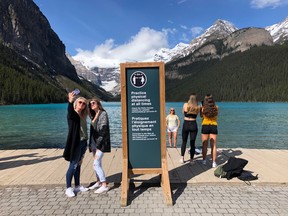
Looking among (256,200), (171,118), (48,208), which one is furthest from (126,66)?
(171,118)

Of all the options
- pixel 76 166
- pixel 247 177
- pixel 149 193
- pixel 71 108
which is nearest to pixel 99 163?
pixel 76 166

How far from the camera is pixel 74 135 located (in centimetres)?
688

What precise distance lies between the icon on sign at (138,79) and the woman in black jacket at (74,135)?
1.33m

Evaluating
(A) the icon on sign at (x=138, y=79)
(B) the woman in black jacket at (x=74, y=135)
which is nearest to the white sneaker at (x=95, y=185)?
(B) the woman in black jacket at (x=74, y=135)

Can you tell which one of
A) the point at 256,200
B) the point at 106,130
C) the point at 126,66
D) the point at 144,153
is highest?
the point at 126,66

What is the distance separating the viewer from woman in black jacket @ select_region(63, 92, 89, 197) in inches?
269

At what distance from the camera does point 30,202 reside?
6488 millimetres

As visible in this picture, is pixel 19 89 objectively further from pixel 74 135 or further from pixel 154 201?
pixel 154 201

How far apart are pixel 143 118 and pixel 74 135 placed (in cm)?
176

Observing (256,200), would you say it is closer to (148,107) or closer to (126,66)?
(148,107)

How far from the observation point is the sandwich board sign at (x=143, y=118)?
7.23 metres

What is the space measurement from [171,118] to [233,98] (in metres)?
190

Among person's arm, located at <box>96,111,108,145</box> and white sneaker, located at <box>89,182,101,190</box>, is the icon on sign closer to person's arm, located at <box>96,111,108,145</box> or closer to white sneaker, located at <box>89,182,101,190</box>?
person's arm, located at <box>96,111,108,145</box>

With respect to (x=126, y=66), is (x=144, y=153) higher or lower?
lower
